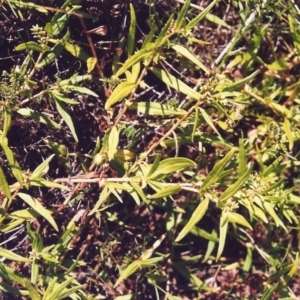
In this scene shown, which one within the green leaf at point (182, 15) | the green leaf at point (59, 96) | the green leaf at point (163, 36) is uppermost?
the green leaf at point (182, 15)

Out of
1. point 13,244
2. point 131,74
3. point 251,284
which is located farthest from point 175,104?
point 251,284

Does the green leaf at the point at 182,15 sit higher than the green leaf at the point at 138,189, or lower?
higher

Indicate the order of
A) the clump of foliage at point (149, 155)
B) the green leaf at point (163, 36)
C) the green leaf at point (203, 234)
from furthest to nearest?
1. the green leaf at point (203, 234)
2. the clump of foliage at point (149, 155)
3. the green leaf at point (163, 36)

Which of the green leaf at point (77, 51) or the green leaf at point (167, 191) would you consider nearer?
the green leaf at point (167, 191)

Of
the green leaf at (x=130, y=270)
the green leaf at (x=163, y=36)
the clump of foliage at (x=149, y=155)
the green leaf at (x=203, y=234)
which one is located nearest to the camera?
the green leaf at (x=163, y=36)

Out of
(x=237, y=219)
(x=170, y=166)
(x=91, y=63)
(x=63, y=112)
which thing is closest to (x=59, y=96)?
(x=63, y=112)

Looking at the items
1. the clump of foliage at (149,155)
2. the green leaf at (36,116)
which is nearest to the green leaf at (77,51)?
the clump of foliage at (149,155)

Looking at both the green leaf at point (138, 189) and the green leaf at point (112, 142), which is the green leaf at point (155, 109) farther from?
the green leaf at point (138, 189)
